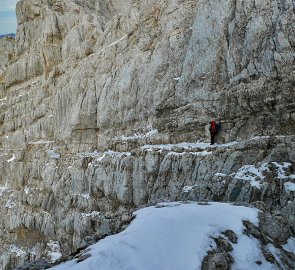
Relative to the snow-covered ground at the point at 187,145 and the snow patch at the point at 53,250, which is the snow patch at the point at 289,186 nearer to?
the snow-covered ground at the point at 187,145

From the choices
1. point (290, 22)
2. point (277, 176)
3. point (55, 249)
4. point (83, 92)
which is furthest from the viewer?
point (83, 92)

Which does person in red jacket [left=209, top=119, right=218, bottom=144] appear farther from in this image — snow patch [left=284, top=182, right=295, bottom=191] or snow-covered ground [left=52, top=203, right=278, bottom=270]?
snow-covered ground [left=52, top=203, right=278, bottom=270]

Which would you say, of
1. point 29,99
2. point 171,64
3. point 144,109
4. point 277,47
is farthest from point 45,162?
point 277,47

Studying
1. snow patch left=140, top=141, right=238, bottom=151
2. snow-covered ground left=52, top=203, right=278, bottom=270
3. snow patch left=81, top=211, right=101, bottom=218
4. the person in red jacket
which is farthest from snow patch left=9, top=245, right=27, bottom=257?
snow-covered ground left=52, top=203, right=278, bottom=270

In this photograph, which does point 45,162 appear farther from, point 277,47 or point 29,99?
point 277,47

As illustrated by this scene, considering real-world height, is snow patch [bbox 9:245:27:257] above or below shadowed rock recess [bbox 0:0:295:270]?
below

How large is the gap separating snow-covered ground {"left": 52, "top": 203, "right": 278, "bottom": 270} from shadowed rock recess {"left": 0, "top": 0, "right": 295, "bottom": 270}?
0.47 m

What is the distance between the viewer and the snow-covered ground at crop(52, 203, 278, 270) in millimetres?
10016

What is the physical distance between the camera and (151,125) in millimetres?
30016

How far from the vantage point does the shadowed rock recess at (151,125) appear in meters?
19.3

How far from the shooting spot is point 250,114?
74.7ft

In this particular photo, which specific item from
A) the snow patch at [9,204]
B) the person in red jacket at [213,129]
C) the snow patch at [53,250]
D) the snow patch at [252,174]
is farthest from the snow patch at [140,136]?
the snow patch at [9,204]

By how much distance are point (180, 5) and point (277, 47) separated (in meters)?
12.4

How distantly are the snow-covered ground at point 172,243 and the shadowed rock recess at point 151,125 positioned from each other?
1.55 feet
